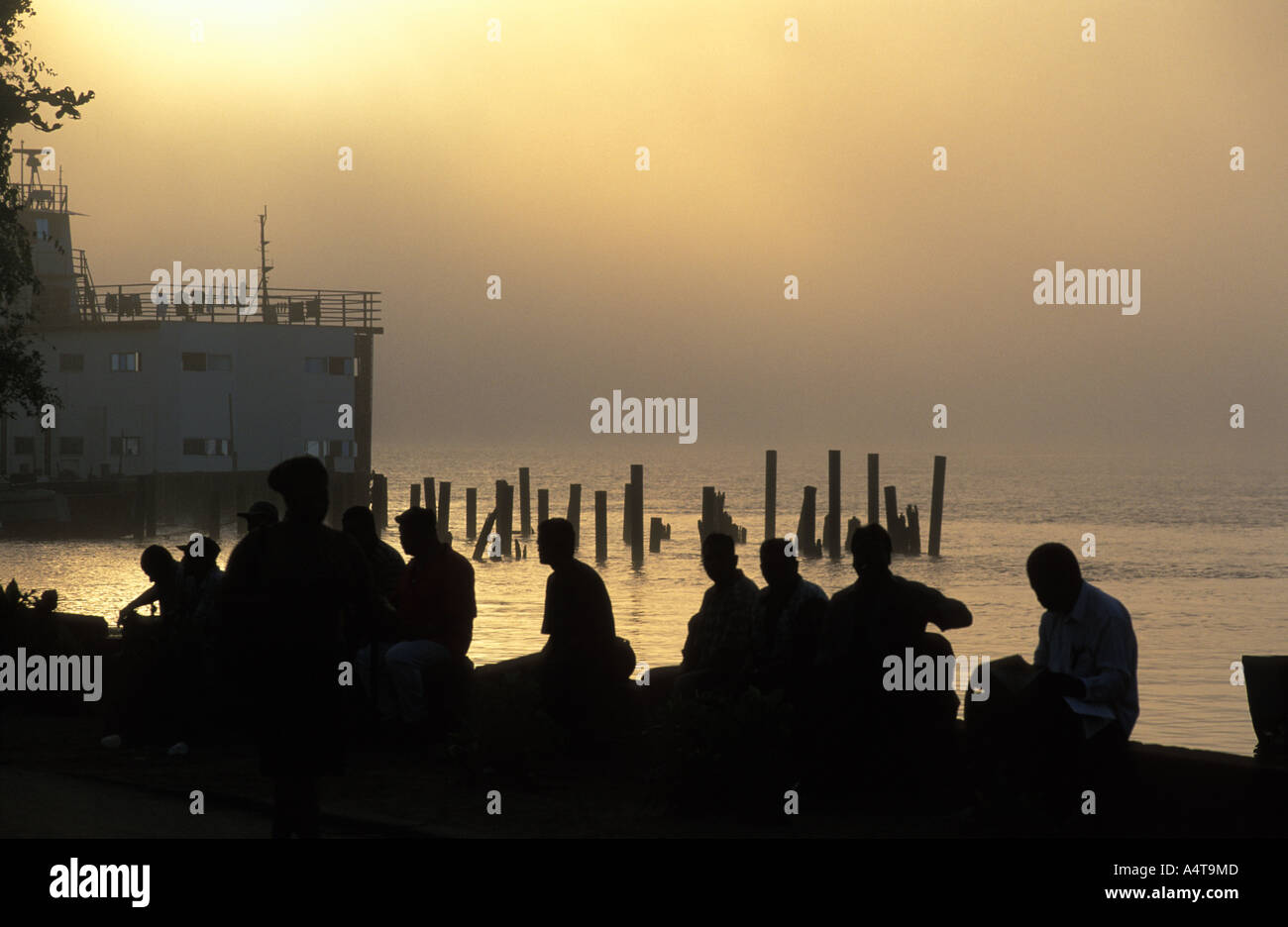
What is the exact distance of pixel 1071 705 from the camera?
6828mm

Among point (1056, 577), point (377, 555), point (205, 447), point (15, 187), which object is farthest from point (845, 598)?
point (205, 447)

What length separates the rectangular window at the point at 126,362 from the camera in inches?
2397

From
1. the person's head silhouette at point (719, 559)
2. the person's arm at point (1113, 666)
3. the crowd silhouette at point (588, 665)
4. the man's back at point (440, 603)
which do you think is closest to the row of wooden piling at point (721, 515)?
the crowd silhouette at point (588, 665)

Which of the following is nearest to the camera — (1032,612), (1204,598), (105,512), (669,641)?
(669,641)

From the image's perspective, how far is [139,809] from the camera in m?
7.82

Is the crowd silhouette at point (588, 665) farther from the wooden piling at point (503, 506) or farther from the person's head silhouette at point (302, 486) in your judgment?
the wooden piling at point (503, 506)

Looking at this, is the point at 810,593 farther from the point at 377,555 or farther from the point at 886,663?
the point at 377,555

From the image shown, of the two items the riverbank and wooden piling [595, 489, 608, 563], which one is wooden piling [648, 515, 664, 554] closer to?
wooden piling [595, 489, 608, 563]

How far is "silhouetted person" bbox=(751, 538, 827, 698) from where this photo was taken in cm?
830

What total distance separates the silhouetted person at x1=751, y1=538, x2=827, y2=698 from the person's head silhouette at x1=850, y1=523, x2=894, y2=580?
45 cm

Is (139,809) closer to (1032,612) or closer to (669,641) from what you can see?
(669,641)
